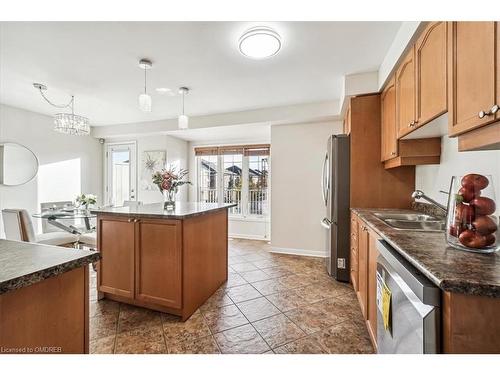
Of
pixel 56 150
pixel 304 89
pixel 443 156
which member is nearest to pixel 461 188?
pixel 443 156

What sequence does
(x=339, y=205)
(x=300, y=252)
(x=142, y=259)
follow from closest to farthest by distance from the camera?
(x=142, y=259) < (x=339, y=205) < (x=300, y=252)

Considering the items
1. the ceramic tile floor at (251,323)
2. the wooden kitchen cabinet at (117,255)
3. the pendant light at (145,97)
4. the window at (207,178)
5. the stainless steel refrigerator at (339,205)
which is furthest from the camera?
the window at (207,178)

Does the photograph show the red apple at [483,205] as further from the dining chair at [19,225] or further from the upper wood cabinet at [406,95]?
the dining chair at [19,225]

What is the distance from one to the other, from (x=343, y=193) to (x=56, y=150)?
492 cm

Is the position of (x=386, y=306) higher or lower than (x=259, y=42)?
lower

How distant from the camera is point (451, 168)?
1762 millimetres

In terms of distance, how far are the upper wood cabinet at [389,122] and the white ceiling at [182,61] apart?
0.33m

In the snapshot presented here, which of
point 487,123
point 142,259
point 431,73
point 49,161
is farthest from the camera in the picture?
point 49,161

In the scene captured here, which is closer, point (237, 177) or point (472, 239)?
point (472, 239)

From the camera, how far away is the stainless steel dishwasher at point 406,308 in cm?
77

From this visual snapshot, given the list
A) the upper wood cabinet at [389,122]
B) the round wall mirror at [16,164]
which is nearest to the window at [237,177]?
the upper wood cabinet at [389,122]

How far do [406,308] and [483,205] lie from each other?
1.77 ft

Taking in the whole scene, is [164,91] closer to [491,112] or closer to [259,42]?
[259,42]

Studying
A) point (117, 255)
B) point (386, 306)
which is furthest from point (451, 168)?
point (117, 255)
